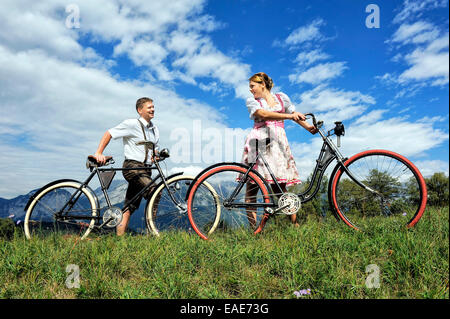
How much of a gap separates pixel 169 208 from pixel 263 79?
103 inches

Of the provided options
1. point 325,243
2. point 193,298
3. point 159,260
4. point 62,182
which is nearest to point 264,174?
point 325,243

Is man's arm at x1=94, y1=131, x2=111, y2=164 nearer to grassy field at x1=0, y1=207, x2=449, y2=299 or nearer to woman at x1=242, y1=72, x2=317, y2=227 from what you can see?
grassy field at x1=0, y1=207, x2=449, y2=299

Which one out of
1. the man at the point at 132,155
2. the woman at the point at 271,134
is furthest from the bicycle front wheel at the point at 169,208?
the woman at the point at 271,134

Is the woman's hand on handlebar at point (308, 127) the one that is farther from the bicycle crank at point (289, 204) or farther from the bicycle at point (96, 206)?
the bicycle at point (96, 206)

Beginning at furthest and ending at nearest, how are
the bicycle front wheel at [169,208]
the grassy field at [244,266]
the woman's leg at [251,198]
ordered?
the bicycle front wheel at [169,208], the woman's leg at [251,198], the grassy field at [244,266]

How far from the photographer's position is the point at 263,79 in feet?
14.7

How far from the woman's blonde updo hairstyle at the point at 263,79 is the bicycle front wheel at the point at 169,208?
75.4 inches

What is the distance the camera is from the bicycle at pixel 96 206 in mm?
4480

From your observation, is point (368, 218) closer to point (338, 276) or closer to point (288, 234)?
point (288, 234)

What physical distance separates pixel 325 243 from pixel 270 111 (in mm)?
2026

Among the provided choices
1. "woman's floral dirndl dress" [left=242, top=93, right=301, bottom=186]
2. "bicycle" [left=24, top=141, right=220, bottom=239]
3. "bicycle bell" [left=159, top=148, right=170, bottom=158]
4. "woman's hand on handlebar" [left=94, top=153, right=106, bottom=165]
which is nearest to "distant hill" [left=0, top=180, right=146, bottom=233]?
"bicycle" [left=24, top=141, right=220, bottom=239]

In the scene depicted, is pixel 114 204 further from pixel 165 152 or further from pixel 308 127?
pixel 308 127

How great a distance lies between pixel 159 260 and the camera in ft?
9.65

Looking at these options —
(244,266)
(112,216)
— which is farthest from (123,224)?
(244,266)
